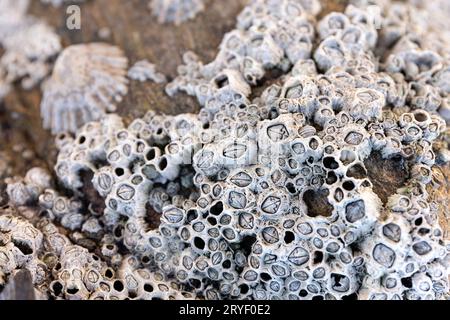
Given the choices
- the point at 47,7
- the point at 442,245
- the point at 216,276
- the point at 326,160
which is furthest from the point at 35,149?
the point at 442,245

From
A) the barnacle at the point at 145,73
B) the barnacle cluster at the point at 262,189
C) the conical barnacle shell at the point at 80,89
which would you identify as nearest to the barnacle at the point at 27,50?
the conical barnacle shell at the point at 80,89

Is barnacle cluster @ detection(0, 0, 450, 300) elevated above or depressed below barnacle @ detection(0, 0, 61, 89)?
below

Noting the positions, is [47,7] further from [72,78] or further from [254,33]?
[254,33]

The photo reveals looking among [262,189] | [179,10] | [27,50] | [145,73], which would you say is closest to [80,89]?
[145,73]

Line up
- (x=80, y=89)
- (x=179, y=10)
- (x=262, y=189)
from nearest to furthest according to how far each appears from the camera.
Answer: (x=262, y=189), (x=80, y=89), (x=179, y=10)

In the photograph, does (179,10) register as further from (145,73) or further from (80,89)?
(80,89)

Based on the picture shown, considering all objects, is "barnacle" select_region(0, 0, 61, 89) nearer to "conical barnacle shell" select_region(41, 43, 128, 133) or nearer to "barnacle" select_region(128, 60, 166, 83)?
"conical barnacle shell" select_region(41, 43, 128, 133)

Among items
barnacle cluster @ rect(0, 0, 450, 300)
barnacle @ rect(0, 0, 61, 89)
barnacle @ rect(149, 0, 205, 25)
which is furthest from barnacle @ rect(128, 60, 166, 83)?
barnacle @ rect(0, 0, 61, 89)
